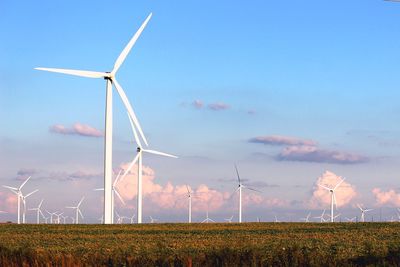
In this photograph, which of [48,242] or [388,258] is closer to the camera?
[388,258]

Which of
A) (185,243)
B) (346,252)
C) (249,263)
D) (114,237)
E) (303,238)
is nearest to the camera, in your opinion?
(249,263)

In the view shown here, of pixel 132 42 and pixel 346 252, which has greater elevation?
pixel 132 42

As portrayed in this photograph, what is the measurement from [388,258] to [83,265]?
39.1 feet

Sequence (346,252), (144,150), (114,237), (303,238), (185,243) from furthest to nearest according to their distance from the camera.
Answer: (144,150)
(114,237)
(303,238)
(185,243)
(346,252)

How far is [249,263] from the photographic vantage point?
1122 inches

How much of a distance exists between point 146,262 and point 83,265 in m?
2.48

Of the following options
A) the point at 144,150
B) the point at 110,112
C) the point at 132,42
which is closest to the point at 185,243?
the point at 110,112

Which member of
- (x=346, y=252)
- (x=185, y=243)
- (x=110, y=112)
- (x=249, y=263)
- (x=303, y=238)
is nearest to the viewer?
(x=249, y=263)

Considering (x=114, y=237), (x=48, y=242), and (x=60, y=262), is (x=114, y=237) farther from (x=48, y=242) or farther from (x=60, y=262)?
(x=60, y=262)

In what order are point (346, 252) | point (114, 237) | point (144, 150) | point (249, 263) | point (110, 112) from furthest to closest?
point (144, 150) → point (110, 112) → point (114, 237) → point (346, 252) → point (249, 263)

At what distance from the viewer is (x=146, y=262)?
29219 millimetres

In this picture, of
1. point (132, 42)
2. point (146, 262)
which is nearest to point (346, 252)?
point (146, 262)

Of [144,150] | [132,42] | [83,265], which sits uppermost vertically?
[132,42]

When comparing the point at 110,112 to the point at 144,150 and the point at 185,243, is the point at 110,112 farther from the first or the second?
the point at 185,243
